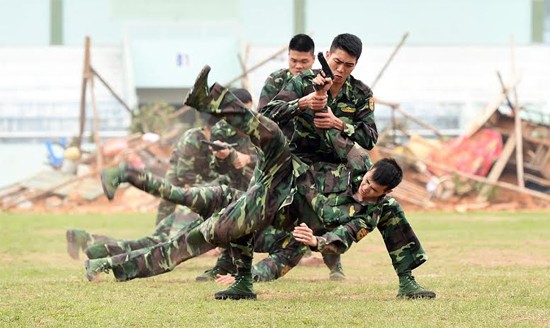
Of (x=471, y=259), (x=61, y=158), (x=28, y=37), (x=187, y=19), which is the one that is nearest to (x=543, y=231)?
(x=471, y=259)

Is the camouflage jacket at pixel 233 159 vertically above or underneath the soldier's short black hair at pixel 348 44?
underneath

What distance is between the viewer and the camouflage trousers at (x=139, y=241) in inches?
521

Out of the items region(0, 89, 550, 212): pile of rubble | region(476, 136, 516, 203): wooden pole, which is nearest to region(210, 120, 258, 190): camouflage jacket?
region(0, 89, 550, 212): pile of rubble

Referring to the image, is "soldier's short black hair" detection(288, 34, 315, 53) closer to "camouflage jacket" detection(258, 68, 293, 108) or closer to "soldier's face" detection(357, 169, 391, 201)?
"camouflage jacket" detection(258, 68, 293, 108)

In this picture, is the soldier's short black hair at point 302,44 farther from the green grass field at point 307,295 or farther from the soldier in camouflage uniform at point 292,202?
the green grass field at point 307,295

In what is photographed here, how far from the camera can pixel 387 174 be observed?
10008mm

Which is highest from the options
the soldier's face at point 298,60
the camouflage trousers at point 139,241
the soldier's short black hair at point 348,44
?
the soldier's short black hair at point 348,44

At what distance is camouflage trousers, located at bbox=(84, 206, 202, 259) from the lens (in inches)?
521

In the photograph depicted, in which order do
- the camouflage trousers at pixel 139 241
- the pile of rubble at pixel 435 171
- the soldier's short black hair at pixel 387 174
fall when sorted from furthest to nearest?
the pile of rubble at pixel 435 171 → the camouflage trousers at pixel 139 241 → the soldier's short black hair at pixel 387 174

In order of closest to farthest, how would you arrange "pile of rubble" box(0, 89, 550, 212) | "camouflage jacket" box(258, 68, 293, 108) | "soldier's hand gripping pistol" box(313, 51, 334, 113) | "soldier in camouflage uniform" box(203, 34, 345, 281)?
"soldier's hand gripping pistol" box(313, 51, 334, 113) → "camouflage jacket" box(258, 68, 293, 108) → "soldier in camouflage uniform" box(203, 34, 345, 281) → "pile of rubble" box(0, 89, 550, 212)

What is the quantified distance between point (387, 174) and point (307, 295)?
158cm

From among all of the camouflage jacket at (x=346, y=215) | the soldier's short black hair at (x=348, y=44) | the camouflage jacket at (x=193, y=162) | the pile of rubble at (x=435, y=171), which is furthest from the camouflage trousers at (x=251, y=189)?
the pile of rubble at (x=435, y=171)

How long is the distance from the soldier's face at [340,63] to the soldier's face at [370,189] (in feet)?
2.62

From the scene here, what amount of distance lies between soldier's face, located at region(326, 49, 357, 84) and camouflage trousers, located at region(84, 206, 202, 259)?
2925 millimetres
